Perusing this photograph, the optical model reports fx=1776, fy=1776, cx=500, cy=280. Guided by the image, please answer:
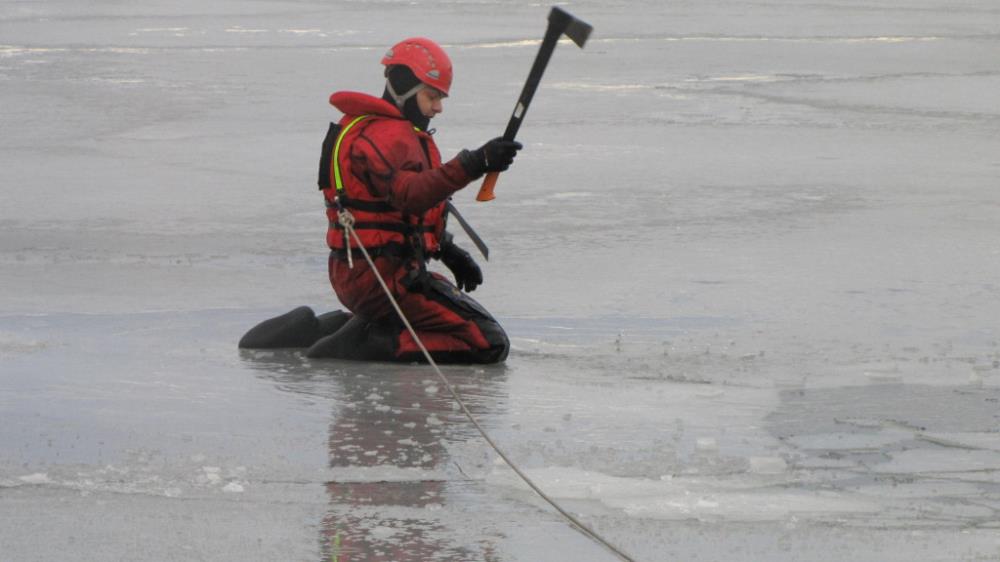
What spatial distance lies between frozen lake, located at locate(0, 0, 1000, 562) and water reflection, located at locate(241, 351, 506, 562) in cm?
2

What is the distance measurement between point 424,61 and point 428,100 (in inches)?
6.0

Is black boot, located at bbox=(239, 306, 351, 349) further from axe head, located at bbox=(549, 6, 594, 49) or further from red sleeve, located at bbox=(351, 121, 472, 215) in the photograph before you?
axe head, located at bbox=(549, 6, 594, 49)

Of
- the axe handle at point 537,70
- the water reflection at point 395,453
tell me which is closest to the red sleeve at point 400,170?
the axe handle at point 537,70

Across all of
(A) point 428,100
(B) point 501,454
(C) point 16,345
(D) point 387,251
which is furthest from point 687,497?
(C) point 16,345

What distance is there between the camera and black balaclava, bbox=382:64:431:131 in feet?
20.8

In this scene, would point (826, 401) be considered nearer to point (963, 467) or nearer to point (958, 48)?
point (963, 467)

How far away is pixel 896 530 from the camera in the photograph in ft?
14.7

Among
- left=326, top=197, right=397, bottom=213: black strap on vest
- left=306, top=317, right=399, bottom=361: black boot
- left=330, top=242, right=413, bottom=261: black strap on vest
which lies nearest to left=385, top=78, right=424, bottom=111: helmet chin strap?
left=326, top=197, right=397, bottom=213: black strap on vest

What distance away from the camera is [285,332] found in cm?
662

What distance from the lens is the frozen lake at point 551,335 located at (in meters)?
4.58

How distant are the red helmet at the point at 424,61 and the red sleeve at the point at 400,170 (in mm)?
196

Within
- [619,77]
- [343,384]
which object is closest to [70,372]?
[343,384]

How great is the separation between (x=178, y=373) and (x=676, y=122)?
7.79m

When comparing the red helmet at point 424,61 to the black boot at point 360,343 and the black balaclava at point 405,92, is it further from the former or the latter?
the black boot at point 360,343
